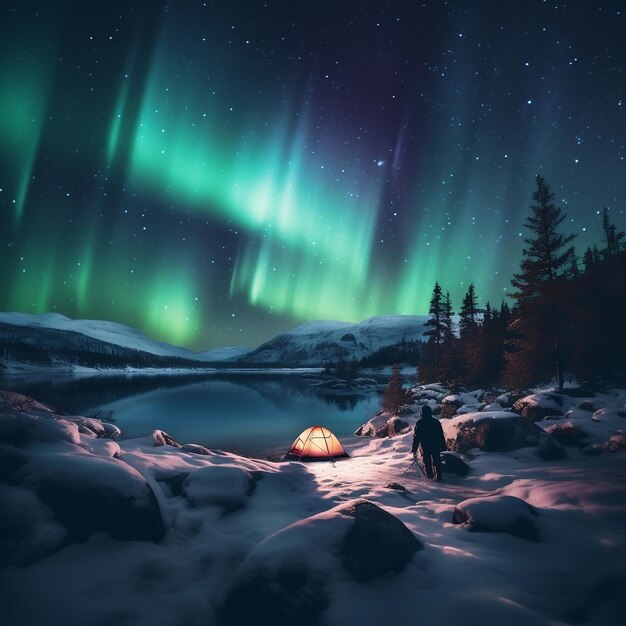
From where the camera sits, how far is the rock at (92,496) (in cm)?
497

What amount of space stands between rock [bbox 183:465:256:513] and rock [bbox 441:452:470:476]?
7092 mm

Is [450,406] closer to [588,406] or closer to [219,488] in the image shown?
[588,406]

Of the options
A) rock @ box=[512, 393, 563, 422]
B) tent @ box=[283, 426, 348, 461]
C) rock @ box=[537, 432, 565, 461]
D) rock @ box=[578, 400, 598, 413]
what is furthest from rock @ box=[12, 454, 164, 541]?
rock @ box=[578, 400, 598, 413]

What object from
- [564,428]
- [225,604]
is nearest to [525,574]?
[225,604]

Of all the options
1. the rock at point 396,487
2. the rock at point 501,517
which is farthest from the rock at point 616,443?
the rock at point 501,517

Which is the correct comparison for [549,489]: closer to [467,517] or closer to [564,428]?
[467,517]

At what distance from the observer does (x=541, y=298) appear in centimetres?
2480

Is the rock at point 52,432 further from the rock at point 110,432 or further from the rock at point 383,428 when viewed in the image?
the rock at point 383,428

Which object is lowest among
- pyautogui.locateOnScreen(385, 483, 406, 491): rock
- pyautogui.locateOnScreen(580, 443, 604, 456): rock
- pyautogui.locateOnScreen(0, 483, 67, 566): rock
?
pyautogui.locateOnScreen(385, 483, 406, 491): rock

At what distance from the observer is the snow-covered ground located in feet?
12.8

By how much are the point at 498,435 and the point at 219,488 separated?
11048 millimetres

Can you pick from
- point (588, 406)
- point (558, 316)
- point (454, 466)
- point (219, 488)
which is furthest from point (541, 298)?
point (219, 488)

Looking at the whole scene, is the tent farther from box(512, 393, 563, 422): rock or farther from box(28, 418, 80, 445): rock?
box(28, 418, 80, 445): rock

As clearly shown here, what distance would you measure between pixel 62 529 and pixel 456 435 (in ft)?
45.5
